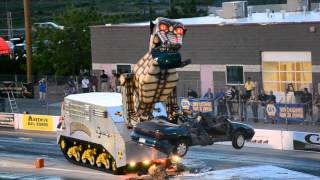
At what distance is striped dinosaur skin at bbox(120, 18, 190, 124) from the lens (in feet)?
66.4

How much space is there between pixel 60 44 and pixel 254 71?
738 inches

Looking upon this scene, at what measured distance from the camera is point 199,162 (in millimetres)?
30844

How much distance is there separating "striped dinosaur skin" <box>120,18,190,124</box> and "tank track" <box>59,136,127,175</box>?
667 cm

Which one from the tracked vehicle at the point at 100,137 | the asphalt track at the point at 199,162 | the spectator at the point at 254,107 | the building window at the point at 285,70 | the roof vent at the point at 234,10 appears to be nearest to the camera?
the tracked vehicle at the point at 100,137

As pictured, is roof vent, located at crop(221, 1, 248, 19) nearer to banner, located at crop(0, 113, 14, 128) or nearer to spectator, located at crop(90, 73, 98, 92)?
spectator, located at crop(90, 73, 98, 92)

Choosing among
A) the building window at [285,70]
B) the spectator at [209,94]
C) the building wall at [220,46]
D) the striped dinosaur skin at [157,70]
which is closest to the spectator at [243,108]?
the spectator at [209,94]

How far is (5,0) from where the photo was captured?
116 metres

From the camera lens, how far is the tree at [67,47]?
58.5 meters

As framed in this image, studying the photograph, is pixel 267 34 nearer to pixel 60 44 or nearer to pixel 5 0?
pixel 60 44

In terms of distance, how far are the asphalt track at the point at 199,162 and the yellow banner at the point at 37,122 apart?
4716mm

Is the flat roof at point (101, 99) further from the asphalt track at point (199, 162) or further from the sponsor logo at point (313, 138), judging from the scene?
the sponsor logo at point (313, 138)

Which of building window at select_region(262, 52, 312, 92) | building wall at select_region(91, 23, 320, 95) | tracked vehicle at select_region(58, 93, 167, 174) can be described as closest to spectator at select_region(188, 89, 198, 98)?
building wall at select_region(91, 23, 320, 95)

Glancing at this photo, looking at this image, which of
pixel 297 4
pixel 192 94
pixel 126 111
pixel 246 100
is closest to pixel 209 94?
pixel 192 94

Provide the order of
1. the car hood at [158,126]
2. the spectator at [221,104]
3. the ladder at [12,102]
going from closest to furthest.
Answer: the car hood at [158,126]
the spectator at [221,104]
the ladder at [12,102]
